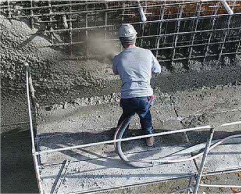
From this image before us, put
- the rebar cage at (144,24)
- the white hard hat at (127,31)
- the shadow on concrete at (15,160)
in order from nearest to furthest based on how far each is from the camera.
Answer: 1. the white hard hat at (127,31)
2. the rebar cage at (144,24)
3. the shadow on concrete at (15,160)

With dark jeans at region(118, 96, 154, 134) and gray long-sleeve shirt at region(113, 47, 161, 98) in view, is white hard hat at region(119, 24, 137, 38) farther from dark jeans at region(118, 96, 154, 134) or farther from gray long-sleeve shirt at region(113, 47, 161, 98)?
dark jeans at region(118, 96, 154, 134)

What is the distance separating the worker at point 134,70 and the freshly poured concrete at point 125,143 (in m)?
0.86

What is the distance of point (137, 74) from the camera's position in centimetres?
555

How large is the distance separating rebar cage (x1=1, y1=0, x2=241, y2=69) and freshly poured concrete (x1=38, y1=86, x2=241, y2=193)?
2.54 feet

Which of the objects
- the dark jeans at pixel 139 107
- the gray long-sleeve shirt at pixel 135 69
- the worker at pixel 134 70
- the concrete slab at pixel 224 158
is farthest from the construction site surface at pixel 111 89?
the gray long-sleeve shirt at pixel 135 69

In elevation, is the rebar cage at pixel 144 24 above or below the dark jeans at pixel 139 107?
above

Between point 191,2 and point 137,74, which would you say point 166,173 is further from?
point 191,2

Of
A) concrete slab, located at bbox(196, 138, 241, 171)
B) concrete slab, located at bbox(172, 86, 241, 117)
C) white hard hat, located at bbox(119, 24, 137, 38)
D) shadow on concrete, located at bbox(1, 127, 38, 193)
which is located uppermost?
white hard hat, located at bbox(119, 24, 137, 38)

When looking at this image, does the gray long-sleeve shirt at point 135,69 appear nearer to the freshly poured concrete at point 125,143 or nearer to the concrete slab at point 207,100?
the freshly poured concrete at point 125,143

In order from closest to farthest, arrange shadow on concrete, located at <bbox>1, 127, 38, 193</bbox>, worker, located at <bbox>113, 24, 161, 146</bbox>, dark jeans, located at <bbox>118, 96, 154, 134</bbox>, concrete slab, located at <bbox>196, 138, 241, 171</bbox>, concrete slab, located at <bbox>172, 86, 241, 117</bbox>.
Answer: worker, located at <bbox>113, 24, 161, 146</bbox> → dark jeans, located at <bbox>118, 96, 154, 134</bbox> → concrete slab, located at <bbox>196, 138, 241, 171</bbox> → concrete slab, located at <bbox>172, 86, 241, 117</bbox> → shadow on concrete, located at <bbox>1, 127, 38, 193</bbox>

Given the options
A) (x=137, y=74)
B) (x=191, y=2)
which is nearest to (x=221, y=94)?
(x=191, y=2)

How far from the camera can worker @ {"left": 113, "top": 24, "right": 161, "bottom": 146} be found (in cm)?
549

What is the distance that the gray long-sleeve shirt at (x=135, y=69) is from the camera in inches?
216

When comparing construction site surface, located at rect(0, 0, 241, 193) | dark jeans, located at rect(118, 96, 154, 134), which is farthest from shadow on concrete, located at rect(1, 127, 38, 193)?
dark jeans, located at rect(118, 96, 154, 134)
